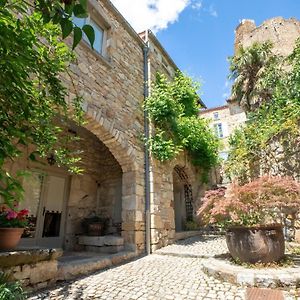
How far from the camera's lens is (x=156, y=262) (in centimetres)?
445

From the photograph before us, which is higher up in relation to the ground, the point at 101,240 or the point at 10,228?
the point at 10,228

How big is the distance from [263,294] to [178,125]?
14.9 ft

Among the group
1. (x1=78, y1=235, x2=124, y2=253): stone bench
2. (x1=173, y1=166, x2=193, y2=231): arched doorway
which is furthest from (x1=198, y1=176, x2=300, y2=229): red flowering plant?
(x1=173, y1=166, x2=193, y2=231): arched doorway

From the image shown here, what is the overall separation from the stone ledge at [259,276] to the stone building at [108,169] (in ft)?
7.12

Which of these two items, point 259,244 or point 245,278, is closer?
point 245,278

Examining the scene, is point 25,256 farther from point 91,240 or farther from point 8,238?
point 91,240

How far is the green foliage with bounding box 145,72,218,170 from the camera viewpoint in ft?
20.1

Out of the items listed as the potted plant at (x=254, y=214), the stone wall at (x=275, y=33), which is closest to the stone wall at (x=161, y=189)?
the potted plant at (x=254, y=214)

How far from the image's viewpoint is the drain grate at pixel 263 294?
2.54 metres

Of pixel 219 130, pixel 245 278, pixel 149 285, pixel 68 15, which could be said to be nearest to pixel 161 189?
pixel 149 285

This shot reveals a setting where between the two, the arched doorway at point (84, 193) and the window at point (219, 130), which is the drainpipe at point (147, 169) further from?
the window at point (219, 130)

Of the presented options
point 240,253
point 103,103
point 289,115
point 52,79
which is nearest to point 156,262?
point 240,253

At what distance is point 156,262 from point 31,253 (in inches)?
92.4

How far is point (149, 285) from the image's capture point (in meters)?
3.12
